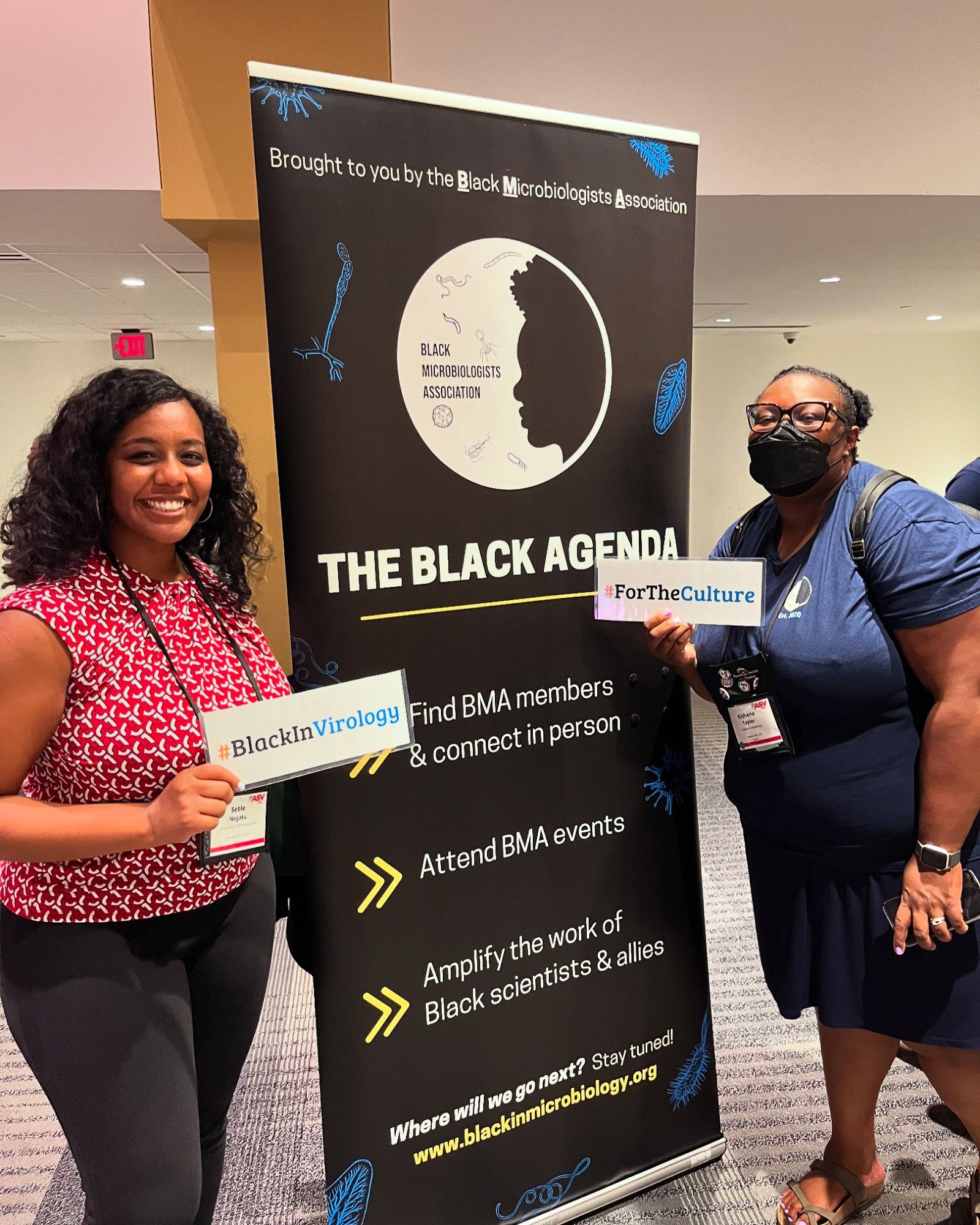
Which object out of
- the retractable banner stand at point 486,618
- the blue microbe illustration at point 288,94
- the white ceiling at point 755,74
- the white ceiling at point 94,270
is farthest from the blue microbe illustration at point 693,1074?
the white ceiling at point 94,270

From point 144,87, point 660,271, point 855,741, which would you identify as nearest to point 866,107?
point 660,271

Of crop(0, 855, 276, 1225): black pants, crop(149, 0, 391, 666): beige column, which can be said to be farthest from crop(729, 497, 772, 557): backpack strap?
crop(149, 0, 391, 666): beige column

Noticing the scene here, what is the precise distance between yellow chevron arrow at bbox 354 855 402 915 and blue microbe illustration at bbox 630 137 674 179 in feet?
4.55

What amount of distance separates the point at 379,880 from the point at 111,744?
56cm

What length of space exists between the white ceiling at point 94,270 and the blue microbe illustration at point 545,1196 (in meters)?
3.26

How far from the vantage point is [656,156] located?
5.05ft

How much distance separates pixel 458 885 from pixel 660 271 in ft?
4.08

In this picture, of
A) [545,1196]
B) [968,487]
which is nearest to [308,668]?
[545,1196]

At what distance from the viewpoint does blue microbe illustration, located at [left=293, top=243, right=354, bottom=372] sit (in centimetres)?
129

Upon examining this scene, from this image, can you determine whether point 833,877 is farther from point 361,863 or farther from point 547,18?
point 547,18

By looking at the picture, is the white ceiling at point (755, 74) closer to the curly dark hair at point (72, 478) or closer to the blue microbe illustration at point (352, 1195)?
the curly dark hair at point (72, 478)

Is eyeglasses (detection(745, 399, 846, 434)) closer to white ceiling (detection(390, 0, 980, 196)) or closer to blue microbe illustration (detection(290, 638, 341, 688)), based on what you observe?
blue microbe illustration (detection(290, 638, 341, 688))

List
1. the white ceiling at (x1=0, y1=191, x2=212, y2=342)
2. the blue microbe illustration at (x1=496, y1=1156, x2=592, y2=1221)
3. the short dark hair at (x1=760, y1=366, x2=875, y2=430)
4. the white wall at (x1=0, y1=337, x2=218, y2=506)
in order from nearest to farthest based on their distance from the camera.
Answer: the short dark hair at (x1=760, y1=366, x2=875, y2=430) → the blue microbe illustration at (x1=496, y1=1156, x2=592, y2=1221) → the white ceiling at (x1=0, y1=191, x2=212, y2=342) → the white wall at (x1=0, y1=337, x2=218, y2=506)

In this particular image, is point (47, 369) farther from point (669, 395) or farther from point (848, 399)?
point (848, 399)
